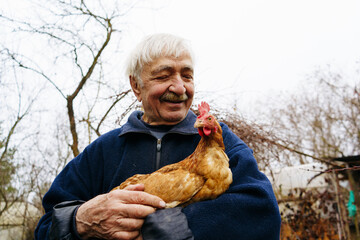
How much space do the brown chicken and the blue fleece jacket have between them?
6 centimetres

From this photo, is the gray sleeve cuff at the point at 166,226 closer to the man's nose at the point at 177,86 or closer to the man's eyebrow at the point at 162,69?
the man's nose at the point at 177,86

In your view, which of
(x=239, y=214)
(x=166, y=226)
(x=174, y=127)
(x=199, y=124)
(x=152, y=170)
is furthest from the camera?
(x=174, y=127)

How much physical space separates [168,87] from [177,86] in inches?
2.9

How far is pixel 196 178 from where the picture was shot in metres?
1.46

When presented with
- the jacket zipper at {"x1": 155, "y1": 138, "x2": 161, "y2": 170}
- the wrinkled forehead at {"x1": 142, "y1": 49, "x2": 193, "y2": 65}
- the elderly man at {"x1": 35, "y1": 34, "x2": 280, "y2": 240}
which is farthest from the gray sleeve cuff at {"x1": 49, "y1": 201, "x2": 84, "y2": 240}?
the wrinkled forehead at {"x1": 142, "y1": 49, "x2": 193, "y2": 65}

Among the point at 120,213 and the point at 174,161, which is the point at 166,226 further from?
the point at 174,161

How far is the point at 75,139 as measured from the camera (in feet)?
17.0

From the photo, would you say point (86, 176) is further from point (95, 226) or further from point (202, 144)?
point (202, 144)

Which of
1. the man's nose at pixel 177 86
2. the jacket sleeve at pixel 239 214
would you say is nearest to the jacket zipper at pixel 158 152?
the man's nose at pixel 177 86

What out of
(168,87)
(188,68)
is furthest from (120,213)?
(188,68)

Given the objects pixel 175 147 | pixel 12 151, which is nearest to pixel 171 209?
pixel 175 147

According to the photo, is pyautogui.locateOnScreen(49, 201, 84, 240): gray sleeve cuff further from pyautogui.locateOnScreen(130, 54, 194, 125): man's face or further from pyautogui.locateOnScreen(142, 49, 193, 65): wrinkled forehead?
pyautogui.locateOnScreen(142, 49, 193, 65): wrinkled forehead

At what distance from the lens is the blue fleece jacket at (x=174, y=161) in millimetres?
1382

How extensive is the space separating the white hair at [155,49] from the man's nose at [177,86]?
0.55ft
